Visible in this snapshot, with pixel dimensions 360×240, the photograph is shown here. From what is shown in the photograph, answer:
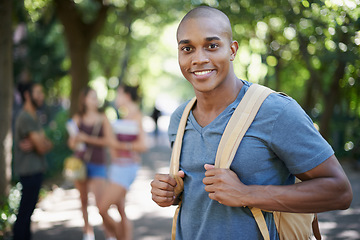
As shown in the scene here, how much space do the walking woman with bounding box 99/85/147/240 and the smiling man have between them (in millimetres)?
3132

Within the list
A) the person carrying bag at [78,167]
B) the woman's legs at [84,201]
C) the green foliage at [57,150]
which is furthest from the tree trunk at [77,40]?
the woman's legs at [84,201]

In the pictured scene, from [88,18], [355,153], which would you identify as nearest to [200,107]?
[355,153]

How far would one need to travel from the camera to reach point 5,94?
6.91 metres

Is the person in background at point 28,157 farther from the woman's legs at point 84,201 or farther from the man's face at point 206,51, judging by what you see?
the man's face at point 206,51

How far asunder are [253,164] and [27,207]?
416 centimetres

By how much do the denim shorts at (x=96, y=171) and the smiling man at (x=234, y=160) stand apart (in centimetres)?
386

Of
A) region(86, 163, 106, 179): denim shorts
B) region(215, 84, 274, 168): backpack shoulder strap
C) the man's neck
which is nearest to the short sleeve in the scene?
region(215, 84, 274, 168): backpack shoulder strap

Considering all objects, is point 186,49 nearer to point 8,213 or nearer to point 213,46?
point 213,46

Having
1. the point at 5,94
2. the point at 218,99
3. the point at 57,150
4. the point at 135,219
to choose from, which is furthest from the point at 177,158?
the point at 57,150

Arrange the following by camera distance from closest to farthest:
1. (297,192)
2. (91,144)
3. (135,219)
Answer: (297,192), (91,144), (135,219)

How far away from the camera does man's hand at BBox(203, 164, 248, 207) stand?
73.3 inches

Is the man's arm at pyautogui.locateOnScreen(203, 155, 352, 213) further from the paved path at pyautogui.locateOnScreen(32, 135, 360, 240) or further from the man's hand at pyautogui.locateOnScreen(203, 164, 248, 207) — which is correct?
the paved path at pyautogui.locateOnScreen(32, 135, 360, 240)

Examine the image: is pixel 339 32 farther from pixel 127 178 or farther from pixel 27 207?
pixel 27 207

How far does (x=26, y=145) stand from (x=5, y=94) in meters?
1.96
